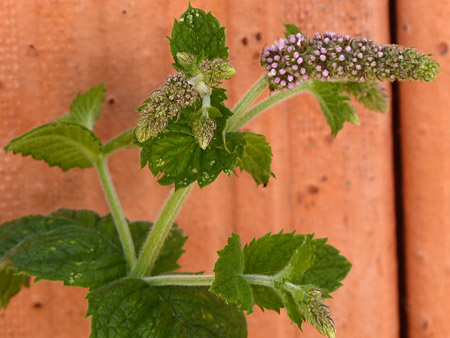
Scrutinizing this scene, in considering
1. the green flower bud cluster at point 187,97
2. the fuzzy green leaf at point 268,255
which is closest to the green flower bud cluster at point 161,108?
the green flower bud cluster at point 187,97

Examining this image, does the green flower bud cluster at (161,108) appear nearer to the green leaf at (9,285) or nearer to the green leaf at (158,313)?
the green leaf at (158,313)

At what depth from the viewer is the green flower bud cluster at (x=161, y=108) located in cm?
44

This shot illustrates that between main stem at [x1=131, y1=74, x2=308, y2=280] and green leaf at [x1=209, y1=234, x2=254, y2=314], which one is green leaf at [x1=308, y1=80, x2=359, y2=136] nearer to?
main stem at [x1=131, y1=74, x2=308, y2=280]

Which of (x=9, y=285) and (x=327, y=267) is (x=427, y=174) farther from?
(x=9, y=285)

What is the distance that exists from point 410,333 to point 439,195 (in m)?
0.26

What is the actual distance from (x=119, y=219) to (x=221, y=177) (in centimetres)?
23

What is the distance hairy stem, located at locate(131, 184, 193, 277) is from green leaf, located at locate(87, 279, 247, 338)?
0.08 feet

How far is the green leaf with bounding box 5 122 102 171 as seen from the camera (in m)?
0.61

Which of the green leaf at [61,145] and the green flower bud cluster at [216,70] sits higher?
the green flower bud cluster at [216,70]

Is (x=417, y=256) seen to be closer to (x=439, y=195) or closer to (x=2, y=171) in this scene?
(x=439, y=195)

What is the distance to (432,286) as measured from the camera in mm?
914

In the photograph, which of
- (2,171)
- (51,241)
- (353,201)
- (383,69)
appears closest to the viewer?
(383,69)

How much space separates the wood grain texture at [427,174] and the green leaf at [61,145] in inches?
21.3

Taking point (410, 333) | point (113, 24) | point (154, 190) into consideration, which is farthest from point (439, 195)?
point (113, 24)
